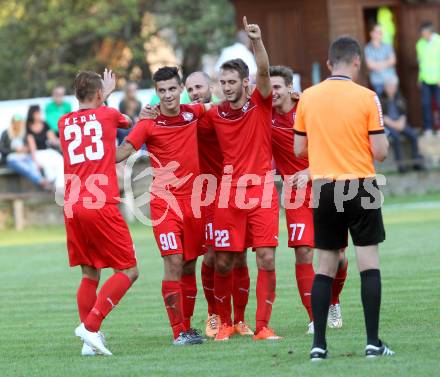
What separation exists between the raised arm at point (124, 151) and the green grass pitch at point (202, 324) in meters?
1.49

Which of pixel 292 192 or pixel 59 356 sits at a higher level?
pixel 292 192

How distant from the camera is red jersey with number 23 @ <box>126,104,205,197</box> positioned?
33.9 ft

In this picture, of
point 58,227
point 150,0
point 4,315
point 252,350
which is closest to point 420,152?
point 58,227

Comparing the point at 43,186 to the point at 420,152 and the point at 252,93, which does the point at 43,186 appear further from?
the point at 252,93

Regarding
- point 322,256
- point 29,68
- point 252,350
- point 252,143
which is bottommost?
point 252,350

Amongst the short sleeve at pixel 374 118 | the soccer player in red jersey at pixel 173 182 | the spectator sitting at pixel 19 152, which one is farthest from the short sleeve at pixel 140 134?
the spectator sitting at pixel 19 152

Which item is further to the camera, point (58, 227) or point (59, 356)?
point (58, 227)

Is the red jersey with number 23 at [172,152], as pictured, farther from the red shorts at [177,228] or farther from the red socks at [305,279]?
the red socks at [305,279]

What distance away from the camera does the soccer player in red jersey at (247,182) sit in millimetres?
10258

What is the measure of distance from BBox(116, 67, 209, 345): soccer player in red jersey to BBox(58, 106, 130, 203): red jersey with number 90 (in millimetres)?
343

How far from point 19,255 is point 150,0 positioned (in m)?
14.9

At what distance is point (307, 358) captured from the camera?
885 centimetres

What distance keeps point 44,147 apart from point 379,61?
7.09 metres

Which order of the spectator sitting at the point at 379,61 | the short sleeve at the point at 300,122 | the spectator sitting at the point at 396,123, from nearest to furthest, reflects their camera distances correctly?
the short sleeve at the point at 300,122, the spectator sitting at the point at 396,123, the spectator sitting at the point at 379,61
